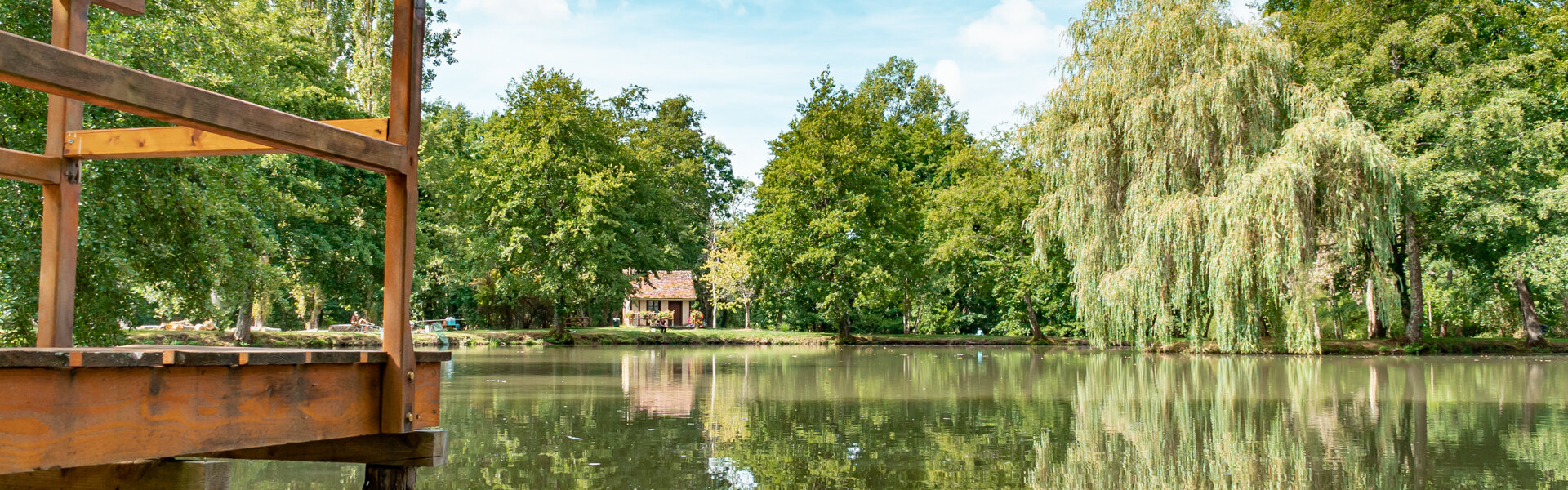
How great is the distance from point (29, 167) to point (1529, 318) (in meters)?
37.4

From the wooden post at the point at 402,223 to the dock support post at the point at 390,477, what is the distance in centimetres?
47

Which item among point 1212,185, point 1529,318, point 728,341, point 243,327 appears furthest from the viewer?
point 728,341

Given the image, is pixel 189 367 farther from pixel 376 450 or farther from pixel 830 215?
pixel 830 215

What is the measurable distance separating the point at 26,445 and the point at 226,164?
983cm

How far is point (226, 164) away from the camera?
1195 cm

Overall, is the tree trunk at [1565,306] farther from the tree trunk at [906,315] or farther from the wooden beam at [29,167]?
the wooden beam at [29,167]

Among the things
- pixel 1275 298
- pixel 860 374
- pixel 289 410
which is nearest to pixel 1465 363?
pixel 1275 298

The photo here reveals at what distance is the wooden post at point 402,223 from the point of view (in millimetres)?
4344

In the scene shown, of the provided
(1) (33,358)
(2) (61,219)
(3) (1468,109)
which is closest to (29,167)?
(2) (61,219)

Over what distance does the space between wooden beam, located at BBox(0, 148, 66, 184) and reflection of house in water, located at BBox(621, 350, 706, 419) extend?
7.80 m

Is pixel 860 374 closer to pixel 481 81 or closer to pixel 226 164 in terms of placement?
pixel 226 164

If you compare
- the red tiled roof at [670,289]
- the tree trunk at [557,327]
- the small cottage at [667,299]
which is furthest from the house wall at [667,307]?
the tree trunk at [557,327]

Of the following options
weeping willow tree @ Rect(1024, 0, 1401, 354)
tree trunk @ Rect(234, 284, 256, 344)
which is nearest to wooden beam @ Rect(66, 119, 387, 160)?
weeping willow tree @ Rect(1024, 0, 1401, 354)

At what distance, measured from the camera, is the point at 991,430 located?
446 inches
